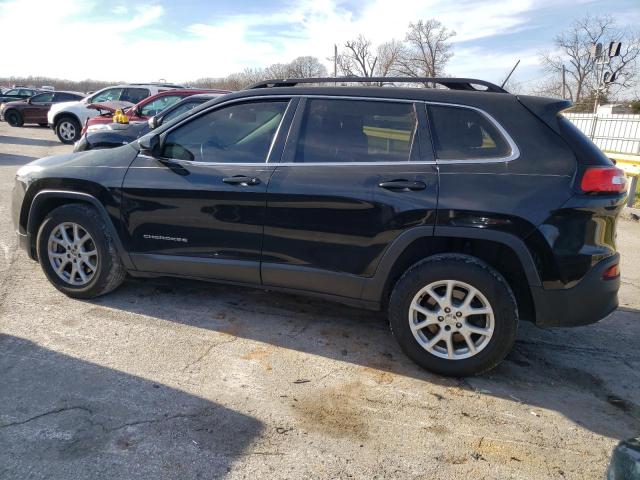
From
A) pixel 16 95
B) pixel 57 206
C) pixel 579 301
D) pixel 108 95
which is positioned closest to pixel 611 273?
pixel 579 301

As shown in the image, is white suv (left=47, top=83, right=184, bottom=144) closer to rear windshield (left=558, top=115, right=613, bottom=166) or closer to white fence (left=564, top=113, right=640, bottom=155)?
white fence (left=564, top=113, right=640, bottom=155)

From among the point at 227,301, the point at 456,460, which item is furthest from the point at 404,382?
the point at 227,301

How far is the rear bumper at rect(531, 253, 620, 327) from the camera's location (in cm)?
296

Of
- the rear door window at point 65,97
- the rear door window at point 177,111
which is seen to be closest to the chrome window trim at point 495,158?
the rear door window at point 177,111

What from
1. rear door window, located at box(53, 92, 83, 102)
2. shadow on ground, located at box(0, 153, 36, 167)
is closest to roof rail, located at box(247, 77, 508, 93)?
shadow on ground, located at box(0, 153, 36, 167)

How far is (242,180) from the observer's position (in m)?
3.50

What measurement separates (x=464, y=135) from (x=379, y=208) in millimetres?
723

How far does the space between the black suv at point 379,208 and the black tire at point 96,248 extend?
0.05 feet

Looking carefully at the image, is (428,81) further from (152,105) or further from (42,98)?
(42,98)

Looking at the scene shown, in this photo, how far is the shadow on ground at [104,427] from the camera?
2.30 meters

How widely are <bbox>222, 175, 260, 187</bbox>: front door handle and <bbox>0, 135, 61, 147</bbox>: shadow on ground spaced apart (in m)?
14.6

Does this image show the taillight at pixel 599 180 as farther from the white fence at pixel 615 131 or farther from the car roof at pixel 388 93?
the white fence at pixel 615 131

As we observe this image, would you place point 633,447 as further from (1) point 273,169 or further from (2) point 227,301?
(2) point 227,301

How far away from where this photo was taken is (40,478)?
2213 mm
